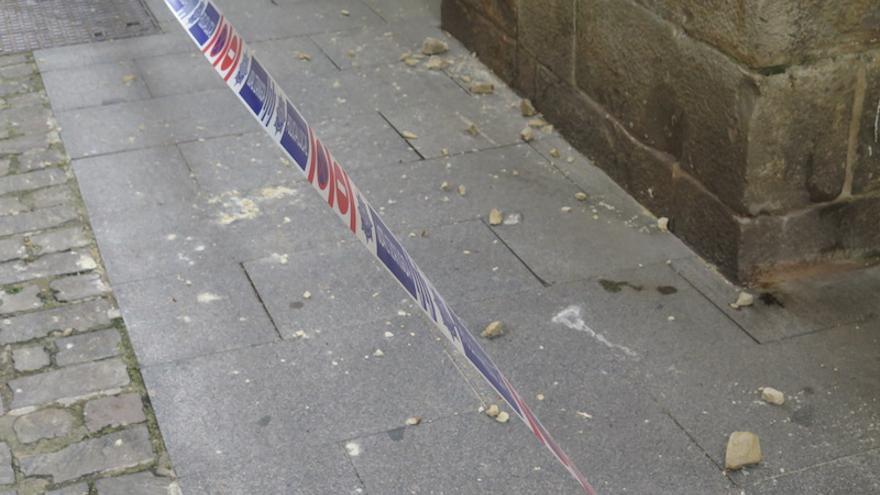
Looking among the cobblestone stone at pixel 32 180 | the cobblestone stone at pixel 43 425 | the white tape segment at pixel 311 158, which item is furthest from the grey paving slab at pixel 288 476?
the cobblestone stone at pixel 32 180

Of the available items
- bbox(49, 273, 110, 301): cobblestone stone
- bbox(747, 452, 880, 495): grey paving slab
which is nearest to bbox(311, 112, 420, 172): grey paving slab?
bbox(49, 273, 110, 301): cobblestone stone

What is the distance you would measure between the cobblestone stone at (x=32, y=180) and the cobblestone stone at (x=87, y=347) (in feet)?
4.30

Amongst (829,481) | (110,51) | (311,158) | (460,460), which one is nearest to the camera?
(311,158)

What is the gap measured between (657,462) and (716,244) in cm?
129

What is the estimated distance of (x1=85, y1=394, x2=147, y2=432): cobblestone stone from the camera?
3992 mm

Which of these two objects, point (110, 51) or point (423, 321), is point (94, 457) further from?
point (110, 51)

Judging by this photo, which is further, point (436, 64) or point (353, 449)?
point (436, 64)

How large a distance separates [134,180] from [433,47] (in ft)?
6.63

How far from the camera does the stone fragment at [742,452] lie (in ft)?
12.2

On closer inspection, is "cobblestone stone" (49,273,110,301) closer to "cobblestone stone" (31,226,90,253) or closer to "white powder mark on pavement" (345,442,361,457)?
"cobblestone stone" (31,226,90,253)

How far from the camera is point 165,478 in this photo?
12.2 ft

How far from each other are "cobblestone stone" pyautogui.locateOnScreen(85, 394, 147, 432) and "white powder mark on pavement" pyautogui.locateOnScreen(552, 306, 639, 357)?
144cm

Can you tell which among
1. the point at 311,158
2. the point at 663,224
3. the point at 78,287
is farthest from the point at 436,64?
the point at 311,158

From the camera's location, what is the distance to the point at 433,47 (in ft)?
22.7
